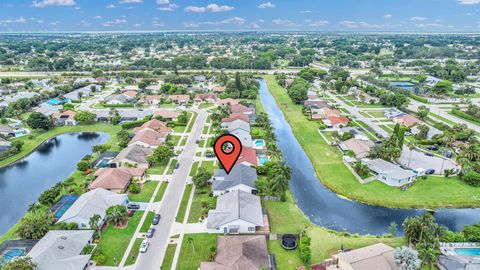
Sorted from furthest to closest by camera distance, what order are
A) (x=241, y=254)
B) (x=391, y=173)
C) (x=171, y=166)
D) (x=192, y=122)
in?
(x=192, y=122) → (x=171, y=166) → (x=391, y=173) → (x=241, y=254)

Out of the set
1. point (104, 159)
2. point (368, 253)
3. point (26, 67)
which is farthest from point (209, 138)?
point (26, 67)

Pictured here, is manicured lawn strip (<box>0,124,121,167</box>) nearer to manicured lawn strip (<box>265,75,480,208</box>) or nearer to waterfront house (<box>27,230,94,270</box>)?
waterfront house (<box>27,230,94,270</box>)

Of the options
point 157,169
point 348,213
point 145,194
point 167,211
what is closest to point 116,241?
point 167,211

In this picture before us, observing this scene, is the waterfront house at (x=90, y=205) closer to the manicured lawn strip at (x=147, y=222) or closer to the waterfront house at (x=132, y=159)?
the manicured lawn strip at (x=147, y=222)

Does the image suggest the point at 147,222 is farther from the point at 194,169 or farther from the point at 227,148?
the point at 194,169

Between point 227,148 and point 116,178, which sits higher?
point 227,148

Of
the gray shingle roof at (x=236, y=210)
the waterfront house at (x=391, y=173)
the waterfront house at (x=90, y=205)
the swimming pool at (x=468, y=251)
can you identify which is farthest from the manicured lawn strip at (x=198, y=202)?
the swimming pool at (x=468, y=251)

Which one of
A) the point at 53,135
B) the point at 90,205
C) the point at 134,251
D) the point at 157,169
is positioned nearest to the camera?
the point at 134,251
